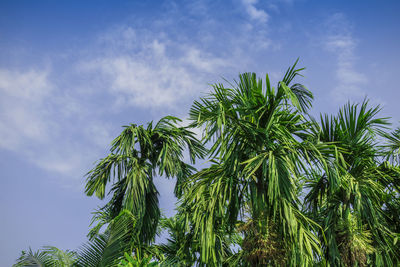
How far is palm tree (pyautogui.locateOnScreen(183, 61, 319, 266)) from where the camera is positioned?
7.03m

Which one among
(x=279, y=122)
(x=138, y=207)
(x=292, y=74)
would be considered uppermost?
(x=292, y=74)

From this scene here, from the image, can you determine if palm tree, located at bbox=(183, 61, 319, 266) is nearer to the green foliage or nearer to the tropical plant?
the green foliage

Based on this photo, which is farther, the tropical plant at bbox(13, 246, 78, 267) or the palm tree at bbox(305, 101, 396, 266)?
the palm tree at bbox(305, 101, 396, 266)

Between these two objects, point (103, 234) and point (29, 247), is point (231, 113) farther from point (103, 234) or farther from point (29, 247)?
point (29, 247)

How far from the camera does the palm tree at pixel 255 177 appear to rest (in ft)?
23.1

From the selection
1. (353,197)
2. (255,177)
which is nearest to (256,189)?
(255,177)

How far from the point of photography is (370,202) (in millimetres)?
8312

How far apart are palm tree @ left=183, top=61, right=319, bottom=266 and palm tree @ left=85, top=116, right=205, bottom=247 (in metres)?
1.08

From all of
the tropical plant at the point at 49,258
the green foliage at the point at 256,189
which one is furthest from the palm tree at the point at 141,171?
the tropical plant at the point at 49,258

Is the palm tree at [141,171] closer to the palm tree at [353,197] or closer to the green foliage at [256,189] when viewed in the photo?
the green foliage at [256,189]

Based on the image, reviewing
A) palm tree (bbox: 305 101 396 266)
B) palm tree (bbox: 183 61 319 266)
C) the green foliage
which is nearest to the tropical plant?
the green foliage

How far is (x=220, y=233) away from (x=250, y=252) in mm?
1140

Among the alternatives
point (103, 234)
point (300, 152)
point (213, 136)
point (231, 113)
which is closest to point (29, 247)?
point (103, 234)

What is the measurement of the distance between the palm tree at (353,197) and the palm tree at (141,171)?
125 inches
